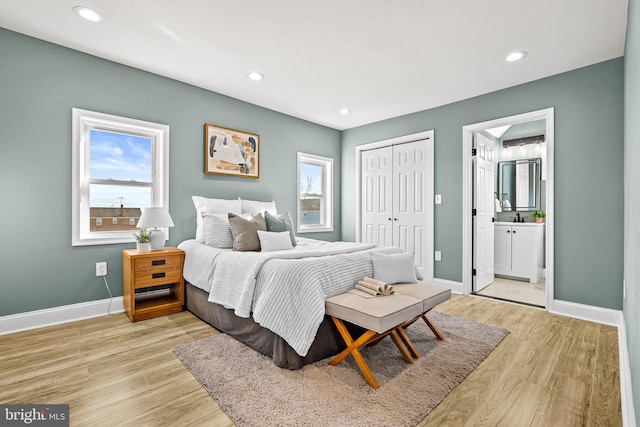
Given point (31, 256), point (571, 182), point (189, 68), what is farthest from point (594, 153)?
point (31, 256)

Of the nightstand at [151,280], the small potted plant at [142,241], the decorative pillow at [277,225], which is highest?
the decorative pillow at [277,225]

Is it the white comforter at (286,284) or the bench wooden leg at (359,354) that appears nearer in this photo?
the bench wooden leg at (359,354)

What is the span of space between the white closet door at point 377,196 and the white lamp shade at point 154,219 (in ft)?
10.3

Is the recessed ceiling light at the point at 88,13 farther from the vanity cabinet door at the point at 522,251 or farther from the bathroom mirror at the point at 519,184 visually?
the bathroom mirror at the point at 519,184

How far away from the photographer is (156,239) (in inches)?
120

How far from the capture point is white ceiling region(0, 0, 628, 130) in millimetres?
2195

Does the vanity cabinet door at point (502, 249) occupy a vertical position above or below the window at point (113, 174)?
below

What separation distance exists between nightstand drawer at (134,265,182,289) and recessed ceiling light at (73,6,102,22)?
2090 mm

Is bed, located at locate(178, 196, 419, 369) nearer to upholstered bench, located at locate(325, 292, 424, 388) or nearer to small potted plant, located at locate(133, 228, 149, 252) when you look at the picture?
upholstered bench, located at locate(325, 292, 424, 388)

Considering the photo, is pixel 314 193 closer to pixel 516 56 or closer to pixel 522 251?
pixel 516 56

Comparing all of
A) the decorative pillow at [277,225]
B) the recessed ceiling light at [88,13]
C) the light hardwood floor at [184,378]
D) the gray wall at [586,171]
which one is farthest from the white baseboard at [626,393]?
the recessed ceiling light at [88,13]

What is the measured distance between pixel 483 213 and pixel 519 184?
1506 mm

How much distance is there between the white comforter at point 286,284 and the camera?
1.98 metres

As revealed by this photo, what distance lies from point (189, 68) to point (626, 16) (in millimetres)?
3731
